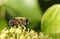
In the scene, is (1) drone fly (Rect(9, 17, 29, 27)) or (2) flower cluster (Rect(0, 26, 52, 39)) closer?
(2) flower cluster (Rect(0, 26, 52, 39))

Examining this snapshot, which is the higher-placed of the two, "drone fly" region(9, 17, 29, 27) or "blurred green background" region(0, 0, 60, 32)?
"blurred green background" region(0, 0, 60, 32)

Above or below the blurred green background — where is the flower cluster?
below

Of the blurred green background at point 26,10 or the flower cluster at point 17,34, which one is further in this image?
the blurred green background at point 26,10

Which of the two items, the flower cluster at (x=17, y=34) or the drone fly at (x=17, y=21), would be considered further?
the drone fly at (x=17, y=21)

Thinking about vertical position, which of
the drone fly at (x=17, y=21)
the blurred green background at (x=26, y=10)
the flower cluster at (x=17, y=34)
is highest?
the blurred green background at (x=26, y=10)

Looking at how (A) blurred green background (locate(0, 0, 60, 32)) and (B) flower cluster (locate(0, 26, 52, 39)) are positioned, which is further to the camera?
(A) blurred green background (locate(0, 0, 60, 32))

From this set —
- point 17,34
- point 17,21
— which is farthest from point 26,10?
point 17,34

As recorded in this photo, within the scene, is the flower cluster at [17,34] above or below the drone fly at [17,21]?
below

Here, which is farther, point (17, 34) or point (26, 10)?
point (26, 10)

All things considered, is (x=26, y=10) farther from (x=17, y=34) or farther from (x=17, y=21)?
(x=17, y=34)

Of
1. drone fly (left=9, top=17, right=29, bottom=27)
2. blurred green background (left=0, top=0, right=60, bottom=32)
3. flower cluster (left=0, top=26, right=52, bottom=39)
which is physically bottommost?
flower cluster (left=0, top=26, right=52, bottom=39)

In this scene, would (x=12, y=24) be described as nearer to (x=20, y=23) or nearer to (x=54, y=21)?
(x=20, y=23)
